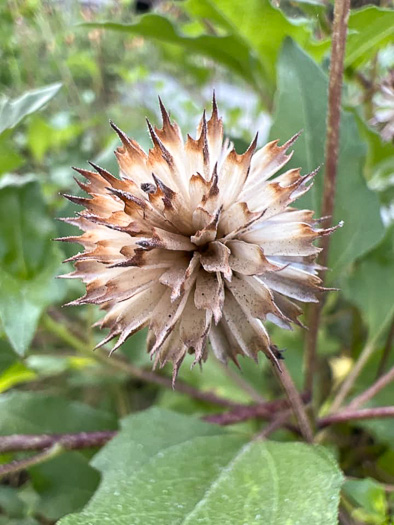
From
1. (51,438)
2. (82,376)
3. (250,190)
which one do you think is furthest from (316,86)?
(82,376)

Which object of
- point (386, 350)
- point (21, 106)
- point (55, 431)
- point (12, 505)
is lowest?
point (12, 505)

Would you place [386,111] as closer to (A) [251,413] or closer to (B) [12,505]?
(A) [251,413]

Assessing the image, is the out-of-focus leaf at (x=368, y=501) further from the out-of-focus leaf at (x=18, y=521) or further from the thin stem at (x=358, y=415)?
the out-of-focus leaf at (x=18, y=521)

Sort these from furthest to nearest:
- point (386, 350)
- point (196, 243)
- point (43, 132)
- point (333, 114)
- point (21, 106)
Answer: point (43, 132)
point (386, 350)
point (21, 106)
point (333, 114)
point (196, 243)

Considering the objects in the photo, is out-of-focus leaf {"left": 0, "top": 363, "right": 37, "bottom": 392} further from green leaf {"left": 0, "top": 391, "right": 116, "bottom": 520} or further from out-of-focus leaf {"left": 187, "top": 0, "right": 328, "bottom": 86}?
out-of-focus leaf {"left": 187, "top": 0, "right": 328, "bottom": 86}

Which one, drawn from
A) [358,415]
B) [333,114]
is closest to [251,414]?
[358,415]

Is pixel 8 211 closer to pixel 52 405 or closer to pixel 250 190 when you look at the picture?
pixel 52 405
